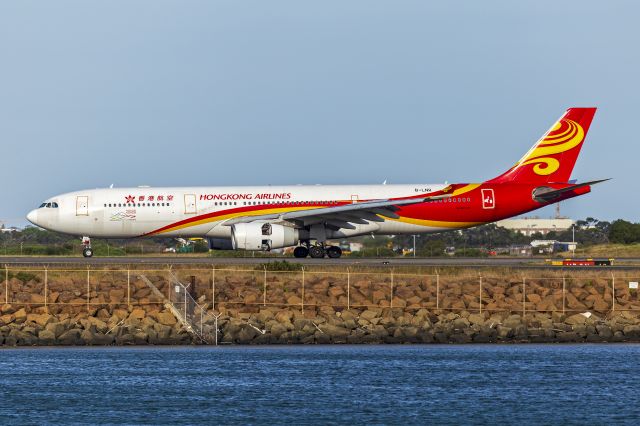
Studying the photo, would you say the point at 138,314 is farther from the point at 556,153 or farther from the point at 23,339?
the point at 556,153

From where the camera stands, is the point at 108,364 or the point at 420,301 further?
the point at 420,301

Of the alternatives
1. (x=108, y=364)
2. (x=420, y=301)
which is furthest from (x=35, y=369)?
(x=420, y=301)

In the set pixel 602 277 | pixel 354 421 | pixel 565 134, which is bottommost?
pixel 354 421

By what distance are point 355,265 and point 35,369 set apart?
18.5 metres

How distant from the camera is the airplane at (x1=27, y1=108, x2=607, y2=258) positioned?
60625 mm

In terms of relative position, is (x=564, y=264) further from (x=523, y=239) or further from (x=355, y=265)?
(x=523, y=239)

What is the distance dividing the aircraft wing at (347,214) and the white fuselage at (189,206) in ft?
2.64

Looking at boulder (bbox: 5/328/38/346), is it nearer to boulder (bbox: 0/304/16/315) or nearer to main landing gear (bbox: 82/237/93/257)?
boulder (bbox: 0/304/16/315)

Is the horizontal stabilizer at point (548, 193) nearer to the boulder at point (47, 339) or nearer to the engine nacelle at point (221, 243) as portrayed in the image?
the engine nacelle at point (221, 243)

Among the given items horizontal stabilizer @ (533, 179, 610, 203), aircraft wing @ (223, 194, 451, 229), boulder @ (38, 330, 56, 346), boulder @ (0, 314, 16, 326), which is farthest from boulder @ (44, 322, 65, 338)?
horizontal stabilizer @ (533, 179, 610, 203)

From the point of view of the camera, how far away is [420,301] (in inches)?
1854

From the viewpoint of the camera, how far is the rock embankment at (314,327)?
43.5 meters

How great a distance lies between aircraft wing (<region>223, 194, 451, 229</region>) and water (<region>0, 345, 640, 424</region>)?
612 inches

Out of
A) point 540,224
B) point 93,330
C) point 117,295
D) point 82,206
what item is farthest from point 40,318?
point 540,224
